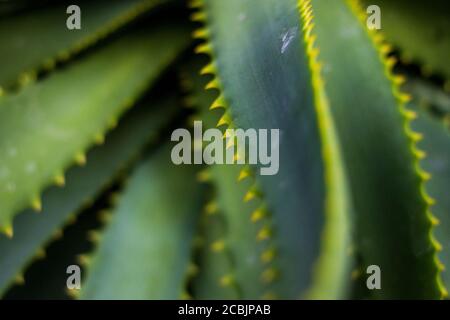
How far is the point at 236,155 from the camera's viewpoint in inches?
19.8

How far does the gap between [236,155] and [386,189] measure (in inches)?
5.2

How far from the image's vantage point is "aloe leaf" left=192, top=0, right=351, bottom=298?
0.37 meters

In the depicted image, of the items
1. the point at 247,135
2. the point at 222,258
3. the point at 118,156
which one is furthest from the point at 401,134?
the point at 118,156

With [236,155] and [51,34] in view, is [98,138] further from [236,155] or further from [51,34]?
[236,155]

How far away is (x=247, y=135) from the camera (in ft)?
1.64

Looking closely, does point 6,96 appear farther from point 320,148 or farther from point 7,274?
point 320,148

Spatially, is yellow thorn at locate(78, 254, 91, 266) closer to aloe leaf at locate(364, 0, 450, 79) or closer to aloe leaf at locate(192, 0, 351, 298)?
aloe leaf at locate(192, 0, 351, 298)

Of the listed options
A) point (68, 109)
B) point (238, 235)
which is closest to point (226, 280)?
point (238, 235)

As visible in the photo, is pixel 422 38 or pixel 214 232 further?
pixel 422 38

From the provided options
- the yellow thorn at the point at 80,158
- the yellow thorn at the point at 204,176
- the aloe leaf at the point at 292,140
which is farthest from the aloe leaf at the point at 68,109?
the aloe leaf at the point at 292,140

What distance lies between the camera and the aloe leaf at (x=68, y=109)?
2.51ft

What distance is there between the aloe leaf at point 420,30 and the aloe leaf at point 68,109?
275 millimetres

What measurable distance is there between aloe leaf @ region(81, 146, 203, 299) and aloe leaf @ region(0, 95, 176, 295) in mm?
33
